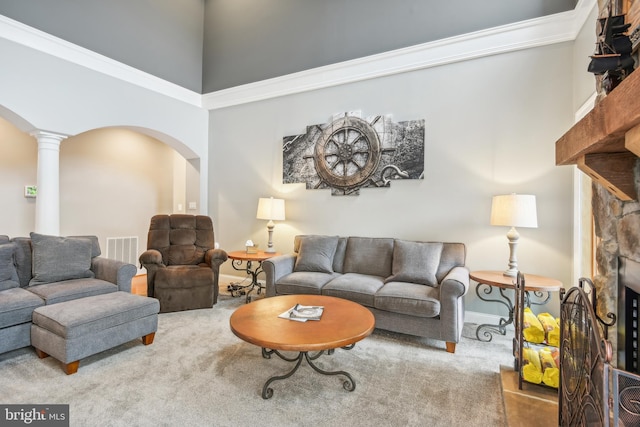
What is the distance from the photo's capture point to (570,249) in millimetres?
2904

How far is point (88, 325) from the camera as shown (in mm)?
2223

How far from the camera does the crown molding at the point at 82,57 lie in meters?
3.18

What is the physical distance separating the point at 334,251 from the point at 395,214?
2.77ft

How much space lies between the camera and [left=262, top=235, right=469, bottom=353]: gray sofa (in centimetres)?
259

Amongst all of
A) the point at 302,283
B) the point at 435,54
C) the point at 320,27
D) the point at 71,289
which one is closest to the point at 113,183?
the point at 71,289

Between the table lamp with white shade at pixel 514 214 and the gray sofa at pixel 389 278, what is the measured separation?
449 mm

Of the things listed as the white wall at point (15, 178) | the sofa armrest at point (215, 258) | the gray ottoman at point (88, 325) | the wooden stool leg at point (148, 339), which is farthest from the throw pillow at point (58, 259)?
the white wall at point (15, 178)

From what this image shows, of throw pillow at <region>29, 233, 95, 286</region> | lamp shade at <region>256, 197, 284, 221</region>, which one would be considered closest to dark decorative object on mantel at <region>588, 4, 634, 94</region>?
lamp shade at <region>256, 197, 284, 221</region>

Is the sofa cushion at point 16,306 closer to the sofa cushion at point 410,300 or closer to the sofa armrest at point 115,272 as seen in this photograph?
the sofa armrest at point 115,272

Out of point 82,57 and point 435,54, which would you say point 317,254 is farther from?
point 82,57

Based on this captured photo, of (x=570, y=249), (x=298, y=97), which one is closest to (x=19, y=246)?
(x=298, y=97)

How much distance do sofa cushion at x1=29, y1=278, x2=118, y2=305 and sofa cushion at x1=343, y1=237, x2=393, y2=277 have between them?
240 cm

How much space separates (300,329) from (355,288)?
1.13 metres

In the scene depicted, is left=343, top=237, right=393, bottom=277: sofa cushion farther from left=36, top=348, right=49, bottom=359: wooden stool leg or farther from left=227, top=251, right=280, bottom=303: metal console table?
left=36, top=348, right=49, bottom=359: wooden stool leg
